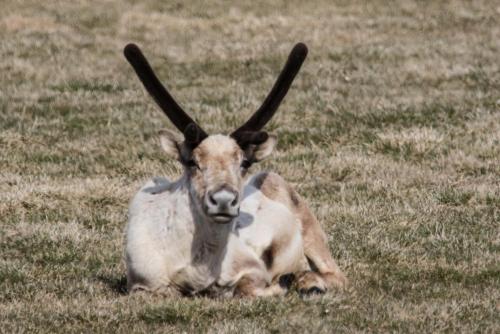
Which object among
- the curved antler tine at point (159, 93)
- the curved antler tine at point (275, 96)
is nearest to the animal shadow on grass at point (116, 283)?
the curved antler tine at point (159, 93)

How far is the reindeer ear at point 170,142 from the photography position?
820 centimetres

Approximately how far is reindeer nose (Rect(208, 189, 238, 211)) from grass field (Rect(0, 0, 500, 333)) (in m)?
0.79

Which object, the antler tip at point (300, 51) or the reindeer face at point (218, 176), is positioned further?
the antler tip at point (300, 51)

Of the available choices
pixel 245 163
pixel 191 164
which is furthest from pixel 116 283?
pixel 245 163

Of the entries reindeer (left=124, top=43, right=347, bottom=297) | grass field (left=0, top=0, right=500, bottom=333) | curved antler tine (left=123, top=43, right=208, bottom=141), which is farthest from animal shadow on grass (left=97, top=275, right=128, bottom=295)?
curved antler tine (left=123, top=43, right=208, bottom=141)

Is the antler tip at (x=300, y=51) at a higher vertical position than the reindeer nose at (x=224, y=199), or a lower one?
higher

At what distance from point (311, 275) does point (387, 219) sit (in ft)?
11.0

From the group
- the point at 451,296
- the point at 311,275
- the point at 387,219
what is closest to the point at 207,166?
the point at 311,275

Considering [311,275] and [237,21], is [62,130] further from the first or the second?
[237,21]

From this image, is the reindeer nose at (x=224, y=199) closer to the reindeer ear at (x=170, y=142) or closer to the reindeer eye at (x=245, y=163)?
the reindeer eye at (x=245, y=163)

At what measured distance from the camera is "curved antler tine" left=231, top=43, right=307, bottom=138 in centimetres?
854

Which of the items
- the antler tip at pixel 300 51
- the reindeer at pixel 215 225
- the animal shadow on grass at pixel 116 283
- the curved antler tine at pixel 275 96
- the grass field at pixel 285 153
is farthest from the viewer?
the antler tip at pixel 300 51

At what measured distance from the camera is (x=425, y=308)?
8.12 metres

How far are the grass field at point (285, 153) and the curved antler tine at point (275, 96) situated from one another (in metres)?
1.34
